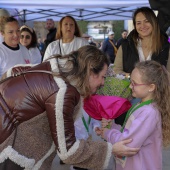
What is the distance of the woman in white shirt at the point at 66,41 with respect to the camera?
4.15m

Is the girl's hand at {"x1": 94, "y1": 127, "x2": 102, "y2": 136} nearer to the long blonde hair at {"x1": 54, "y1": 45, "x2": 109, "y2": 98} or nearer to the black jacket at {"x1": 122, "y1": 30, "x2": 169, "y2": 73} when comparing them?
the long blonde hair at {"x1": 54, "y1": 45, "x2": 109, "y2": 98}

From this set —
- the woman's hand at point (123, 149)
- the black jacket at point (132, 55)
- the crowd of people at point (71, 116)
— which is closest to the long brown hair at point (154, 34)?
the black jacket at point (132, 55)

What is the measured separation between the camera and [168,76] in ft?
6.66

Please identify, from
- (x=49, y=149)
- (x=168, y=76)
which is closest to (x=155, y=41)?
(x=168, y=76)

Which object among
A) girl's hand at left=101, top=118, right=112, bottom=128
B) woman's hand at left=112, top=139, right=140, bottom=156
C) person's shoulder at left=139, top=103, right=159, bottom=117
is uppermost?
person's shoulder at left=139, top=103, right=159, bottom=117

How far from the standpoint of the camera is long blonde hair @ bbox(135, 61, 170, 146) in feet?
6.44

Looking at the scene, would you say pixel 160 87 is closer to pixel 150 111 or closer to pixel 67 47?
pixel 150 111

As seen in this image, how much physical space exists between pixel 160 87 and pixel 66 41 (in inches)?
97.4

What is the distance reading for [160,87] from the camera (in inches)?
77.7

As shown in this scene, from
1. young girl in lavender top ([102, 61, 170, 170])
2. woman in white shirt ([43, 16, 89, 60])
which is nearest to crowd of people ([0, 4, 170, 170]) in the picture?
young girl in lavender top ([102, 61, 170, 170])

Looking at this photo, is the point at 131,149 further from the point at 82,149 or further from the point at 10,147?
the point at 10,147

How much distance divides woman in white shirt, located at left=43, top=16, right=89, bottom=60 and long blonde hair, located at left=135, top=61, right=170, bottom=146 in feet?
7.38

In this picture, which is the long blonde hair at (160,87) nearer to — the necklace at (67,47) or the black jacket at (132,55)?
the black jacket at (132,55)

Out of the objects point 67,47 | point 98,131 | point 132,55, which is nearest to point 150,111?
point 98,131
